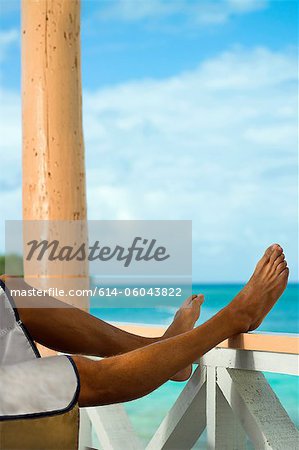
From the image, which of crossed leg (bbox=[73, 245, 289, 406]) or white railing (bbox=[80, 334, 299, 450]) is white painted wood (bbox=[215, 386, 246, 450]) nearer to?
white railing (bbox=[80, 334, 299, 450])

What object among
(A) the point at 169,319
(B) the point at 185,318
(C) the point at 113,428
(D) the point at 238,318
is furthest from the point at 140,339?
(A) the point at 169,319

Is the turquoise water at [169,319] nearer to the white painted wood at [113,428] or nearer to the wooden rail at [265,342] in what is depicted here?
the white painted wood at [113,428]

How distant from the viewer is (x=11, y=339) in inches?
64.7

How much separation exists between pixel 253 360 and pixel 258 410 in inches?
4.2

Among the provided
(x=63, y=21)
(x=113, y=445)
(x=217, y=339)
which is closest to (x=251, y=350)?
(x=217, y=339)

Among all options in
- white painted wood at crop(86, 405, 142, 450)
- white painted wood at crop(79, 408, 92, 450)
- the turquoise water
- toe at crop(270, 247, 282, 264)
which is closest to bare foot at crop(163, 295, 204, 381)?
toe at crop(270, 247, 282, 264)

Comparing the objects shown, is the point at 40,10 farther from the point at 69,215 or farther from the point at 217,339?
the point at 217,339

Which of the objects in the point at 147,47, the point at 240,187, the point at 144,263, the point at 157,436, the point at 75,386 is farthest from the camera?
the point at 240,187

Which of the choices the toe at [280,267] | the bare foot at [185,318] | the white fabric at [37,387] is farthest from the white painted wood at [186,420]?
the white fabric at [37,387]

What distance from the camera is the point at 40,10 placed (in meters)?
2.68

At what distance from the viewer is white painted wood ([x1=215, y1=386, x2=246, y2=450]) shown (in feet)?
5.90

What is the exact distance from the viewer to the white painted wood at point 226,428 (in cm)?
180

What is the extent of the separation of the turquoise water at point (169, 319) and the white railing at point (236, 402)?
838 mm

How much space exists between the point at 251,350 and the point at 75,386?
46cm
